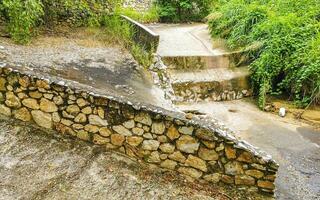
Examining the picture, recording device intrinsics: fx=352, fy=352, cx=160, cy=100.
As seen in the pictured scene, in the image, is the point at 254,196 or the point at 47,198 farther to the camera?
the point at 254,196

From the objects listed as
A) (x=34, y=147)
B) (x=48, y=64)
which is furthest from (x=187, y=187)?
(x=48, y=64)

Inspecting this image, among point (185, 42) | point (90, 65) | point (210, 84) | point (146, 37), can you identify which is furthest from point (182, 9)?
point (90, 65)

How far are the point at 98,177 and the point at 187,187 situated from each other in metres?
1.06

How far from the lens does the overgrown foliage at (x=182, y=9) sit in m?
15.5

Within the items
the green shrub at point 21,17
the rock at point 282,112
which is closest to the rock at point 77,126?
the green shrub at point 21,17

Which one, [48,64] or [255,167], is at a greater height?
[48,64]

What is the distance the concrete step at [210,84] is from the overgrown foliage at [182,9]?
6.63 meters

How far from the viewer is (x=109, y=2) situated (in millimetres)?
10195

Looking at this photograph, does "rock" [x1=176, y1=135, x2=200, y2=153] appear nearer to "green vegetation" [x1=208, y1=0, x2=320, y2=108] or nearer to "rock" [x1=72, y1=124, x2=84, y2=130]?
"rock" [x1=72, y1=124, x2=84, y2=130]

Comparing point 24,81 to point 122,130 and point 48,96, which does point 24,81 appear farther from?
point 122,130

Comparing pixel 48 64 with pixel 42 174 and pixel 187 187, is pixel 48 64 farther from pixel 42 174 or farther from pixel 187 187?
pixel 187 187

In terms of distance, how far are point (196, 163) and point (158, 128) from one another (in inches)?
24.4

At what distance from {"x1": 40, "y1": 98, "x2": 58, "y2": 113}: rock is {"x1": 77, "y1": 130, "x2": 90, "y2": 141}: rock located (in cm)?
42

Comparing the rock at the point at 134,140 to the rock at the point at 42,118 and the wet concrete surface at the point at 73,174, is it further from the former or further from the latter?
the rock at the point at 42,118
